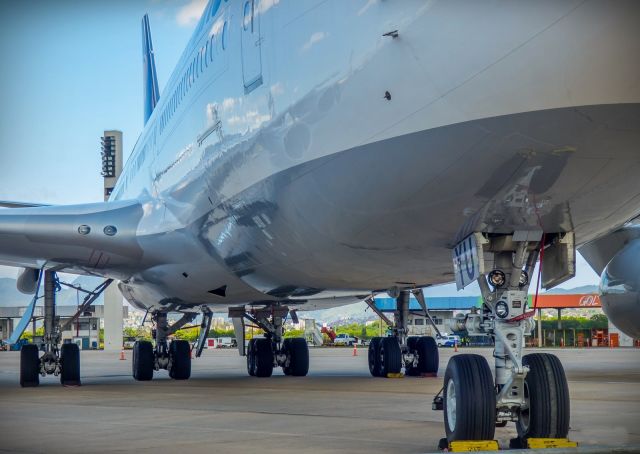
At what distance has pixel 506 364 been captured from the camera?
22.7 ft

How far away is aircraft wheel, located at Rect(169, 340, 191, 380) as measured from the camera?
18.2m

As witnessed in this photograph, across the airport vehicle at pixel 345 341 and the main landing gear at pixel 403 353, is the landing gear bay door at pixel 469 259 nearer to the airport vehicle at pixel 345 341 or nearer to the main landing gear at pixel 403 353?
the main landing gear at pixel 403 353

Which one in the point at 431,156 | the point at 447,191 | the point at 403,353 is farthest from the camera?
the point at 403,353

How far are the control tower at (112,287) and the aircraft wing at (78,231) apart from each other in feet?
140

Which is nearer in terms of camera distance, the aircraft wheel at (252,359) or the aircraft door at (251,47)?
the aircraft door at (251,47)

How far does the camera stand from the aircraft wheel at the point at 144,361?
18359 millimetres

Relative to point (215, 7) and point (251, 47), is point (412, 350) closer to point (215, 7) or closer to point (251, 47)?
point (215, 7)

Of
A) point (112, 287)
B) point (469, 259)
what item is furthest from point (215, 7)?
point (112, 287)

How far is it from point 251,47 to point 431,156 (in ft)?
9.22

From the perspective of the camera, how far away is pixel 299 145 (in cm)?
712

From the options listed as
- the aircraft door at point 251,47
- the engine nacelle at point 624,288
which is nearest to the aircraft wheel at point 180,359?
the engine nacelle at point 624,288

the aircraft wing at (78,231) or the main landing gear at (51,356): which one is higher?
the aircraft wing at (78,231)

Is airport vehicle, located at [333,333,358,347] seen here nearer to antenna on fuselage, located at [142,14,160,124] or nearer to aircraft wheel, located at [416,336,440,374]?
antenna on fuselage, located at [142,14,160,124]

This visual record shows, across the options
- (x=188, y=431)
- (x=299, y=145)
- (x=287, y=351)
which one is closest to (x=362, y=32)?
(x=299, y=145)
